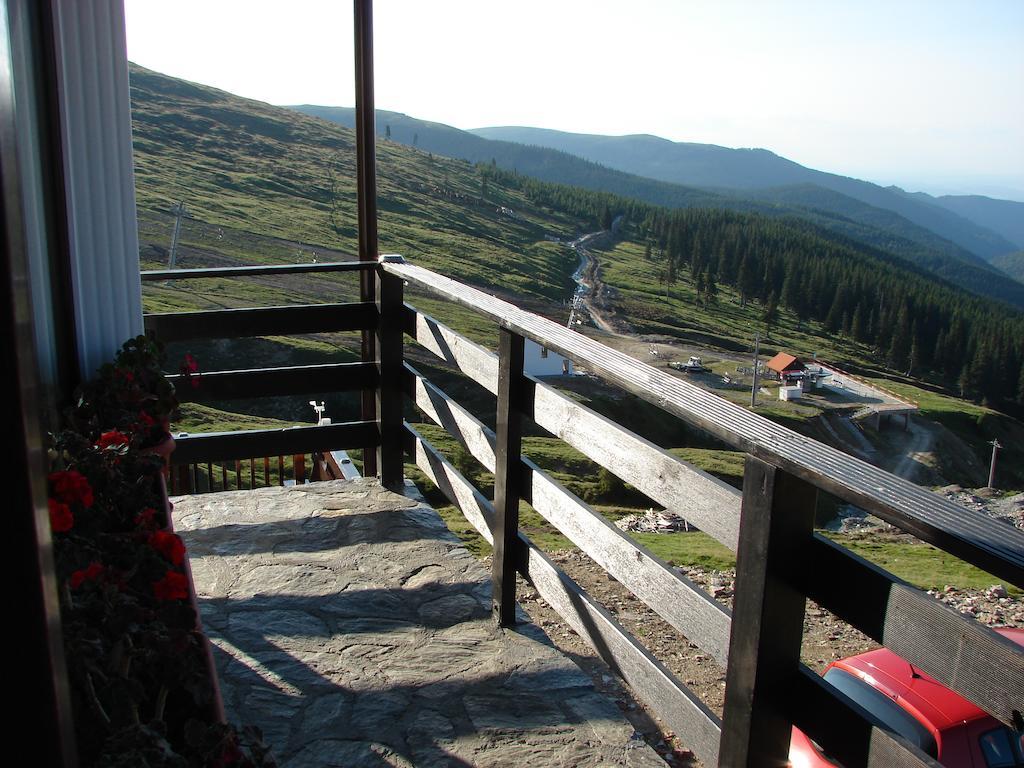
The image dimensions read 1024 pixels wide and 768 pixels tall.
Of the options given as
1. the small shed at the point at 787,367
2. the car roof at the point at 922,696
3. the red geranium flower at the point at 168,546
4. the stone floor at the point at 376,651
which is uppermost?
the red geranium flower at the point at 168,546

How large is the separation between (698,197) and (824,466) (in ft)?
532

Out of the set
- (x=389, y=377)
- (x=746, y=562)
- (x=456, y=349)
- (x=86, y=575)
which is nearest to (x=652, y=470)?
(x=746, y=562)

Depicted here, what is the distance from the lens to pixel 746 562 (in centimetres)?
161

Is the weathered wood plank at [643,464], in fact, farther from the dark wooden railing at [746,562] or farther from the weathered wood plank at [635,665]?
the weathered wood plank at [635,665]

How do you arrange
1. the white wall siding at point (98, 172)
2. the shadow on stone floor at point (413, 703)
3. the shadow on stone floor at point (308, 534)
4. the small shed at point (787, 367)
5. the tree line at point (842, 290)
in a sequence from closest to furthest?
1. the shadow on stone floor at point (413, 703)
2. the white wall siding at point (98, 172)
3. the shadow on stone floor at point (308, 534)
4. the small shed at point (787, 367)
5. the tree line at point (842, 290)

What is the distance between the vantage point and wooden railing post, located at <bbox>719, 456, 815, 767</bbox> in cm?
156

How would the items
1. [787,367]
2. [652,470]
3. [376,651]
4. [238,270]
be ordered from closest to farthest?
1. [652,470]
2. [376,651]
3. [238,270]
4. [787,367]

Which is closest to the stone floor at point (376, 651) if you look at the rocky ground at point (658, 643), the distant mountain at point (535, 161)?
the rocky ground at point (658, 643)

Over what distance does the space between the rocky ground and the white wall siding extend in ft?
6.91

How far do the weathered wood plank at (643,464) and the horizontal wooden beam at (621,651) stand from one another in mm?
415

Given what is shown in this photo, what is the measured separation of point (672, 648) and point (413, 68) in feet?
185

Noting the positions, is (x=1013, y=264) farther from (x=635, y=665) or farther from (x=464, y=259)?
(x=635, y=665)

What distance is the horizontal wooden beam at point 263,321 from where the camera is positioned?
3738mm

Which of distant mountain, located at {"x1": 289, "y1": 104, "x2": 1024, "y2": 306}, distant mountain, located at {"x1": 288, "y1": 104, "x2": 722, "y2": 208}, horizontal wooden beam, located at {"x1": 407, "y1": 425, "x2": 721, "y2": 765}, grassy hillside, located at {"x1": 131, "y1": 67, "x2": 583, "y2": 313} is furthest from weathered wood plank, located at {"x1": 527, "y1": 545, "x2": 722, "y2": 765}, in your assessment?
distant mountain, located at {"x1": 288, "y1": 104, "x2": 722, "y2": 208}
